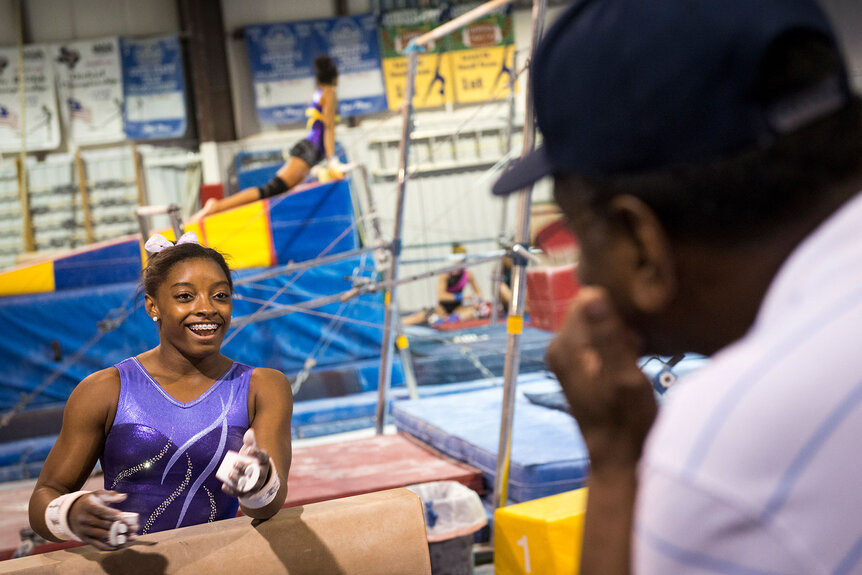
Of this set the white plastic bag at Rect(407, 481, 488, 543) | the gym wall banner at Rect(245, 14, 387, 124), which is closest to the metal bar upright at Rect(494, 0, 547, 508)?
the white plastic bag at Rect(407, 481, 488, 543)

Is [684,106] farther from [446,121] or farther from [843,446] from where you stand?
[446,121]

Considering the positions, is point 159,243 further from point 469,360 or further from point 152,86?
point 152,86

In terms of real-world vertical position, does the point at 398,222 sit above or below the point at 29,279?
above

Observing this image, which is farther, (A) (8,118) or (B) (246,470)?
(A) (8,118)

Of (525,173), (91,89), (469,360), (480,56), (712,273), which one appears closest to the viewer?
(712,273)

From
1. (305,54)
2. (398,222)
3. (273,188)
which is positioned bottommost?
(398,222)

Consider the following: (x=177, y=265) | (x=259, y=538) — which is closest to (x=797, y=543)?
(x=259, y=538)

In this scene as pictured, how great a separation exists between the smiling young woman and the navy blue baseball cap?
4.06 ft

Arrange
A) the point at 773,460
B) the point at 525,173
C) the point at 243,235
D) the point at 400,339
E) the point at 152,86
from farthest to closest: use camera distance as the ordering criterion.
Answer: the point at 152,86
the point at 243,235
the point at 400,339
the point at 525,173
the point at 773,460

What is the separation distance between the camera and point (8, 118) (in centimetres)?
972

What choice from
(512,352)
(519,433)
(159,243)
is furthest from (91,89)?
(159,243)

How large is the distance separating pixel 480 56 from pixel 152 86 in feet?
14.1

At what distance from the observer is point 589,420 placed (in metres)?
0.54

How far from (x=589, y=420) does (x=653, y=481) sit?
13 cm
